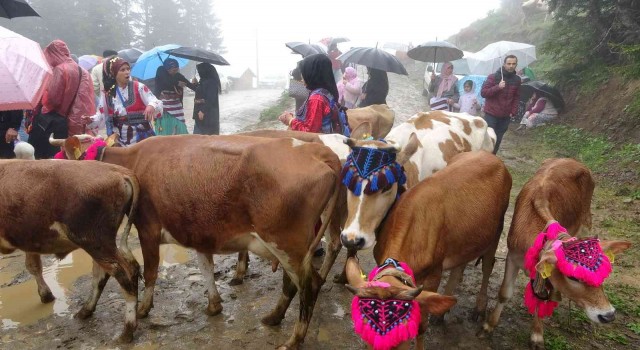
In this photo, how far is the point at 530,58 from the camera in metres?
13.2

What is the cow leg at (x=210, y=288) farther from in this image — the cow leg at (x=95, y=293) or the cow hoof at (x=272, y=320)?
the cow leg at (x=95, y=293)

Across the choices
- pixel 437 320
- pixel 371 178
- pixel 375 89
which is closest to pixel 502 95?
pixel 375 89

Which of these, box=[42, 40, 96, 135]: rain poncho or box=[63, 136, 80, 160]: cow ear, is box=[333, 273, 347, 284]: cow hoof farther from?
box=[42, 40, 96, 135]: rain poncho

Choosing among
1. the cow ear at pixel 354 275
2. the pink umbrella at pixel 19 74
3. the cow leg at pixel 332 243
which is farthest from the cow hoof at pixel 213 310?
the pink umbrella at pixel 19 74

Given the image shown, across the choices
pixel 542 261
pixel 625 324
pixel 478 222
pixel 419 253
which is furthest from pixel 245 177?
pixel 625 324

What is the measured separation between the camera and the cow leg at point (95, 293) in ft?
13.3

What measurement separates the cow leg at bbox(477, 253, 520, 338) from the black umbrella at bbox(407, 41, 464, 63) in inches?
368

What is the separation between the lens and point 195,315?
4.16 metres

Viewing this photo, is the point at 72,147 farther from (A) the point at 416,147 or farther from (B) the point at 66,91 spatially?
(A) the point at 416,147

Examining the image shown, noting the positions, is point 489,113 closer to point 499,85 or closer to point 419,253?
point 499,85

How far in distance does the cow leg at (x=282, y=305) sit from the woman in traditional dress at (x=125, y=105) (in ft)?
9.75

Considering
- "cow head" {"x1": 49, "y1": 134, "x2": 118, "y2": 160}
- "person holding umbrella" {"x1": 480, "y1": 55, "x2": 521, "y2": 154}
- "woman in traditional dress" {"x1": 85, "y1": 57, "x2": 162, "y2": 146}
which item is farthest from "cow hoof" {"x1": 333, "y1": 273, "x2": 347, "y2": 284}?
"person holding umbrella" {"x1": 480, "y1": 55, "x2": 521, "y2": 154}

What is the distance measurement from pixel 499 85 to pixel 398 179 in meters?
5.74

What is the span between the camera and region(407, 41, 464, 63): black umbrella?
12.2 m
